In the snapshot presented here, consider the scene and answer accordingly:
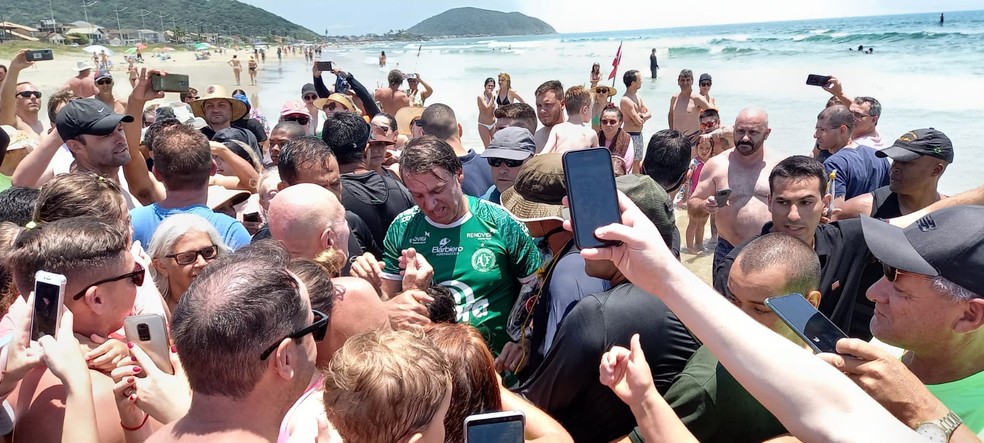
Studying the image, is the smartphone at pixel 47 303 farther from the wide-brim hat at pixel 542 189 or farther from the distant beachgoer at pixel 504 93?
the distant beachgoer at pixel 504 93

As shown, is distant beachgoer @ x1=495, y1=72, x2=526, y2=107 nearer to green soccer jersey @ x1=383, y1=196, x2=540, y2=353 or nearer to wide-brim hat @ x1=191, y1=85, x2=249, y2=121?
wide-brim hat @ x1=191, y1=85, x2=249, y2=121

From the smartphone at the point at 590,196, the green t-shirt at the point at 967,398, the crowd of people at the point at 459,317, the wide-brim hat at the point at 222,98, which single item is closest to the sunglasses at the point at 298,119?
the wide-brim hat at the point at 222,98

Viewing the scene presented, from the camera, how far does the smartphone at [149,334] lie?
1.93 m

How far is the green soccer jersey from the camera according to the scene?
10.3ft

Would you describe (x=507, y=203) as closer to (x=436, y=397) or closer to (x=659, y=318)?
(x=659, y=318)

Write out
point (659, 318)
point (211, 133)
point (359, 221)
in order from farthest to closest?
point (211, 133) → point (359, 221) → point (659, 318)

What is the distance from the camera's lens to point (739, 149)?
16.8 ft

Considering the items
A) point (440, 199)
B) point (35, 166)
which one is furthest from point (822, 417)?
point (35, 166)

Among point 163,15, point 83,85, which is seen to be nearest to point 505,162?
point 83,85

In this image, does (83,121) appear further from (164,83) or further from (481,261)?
(481,261)

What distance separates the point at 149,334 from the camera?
1.94m

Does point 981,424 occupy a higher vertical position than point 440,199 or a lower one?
lower

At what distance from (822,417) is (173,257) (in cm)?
253

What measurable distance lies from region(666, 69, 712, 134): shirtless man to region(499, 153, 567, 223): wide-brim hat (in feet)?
26.4
